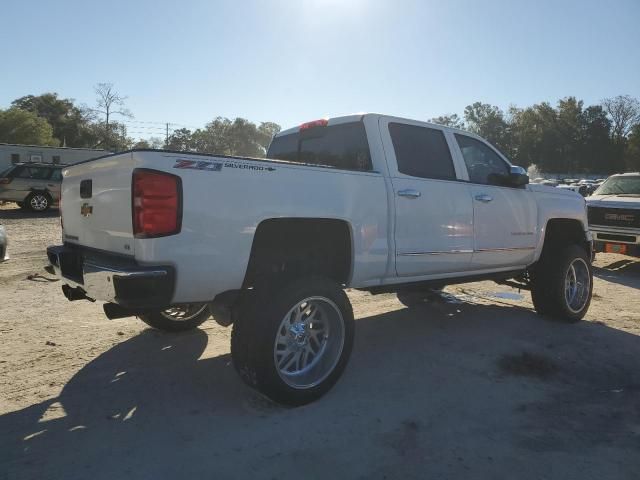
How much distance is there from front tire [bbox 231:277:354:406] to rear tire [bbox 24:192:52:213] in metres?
17.6

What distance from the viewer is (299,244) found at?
3.60m

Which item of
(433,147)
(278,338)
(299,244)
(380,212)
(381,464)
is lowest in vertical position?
(381,464)

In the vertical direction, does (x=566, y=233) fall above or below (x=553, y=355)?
above

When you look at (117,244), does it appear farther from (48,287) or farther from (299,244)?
(48,287)

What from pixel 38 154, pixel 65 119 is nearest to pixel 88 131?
pixel 65 119

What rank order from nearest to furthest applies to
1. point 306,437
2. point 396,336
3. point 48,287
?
point 306,437, point 396,336, point 48,287

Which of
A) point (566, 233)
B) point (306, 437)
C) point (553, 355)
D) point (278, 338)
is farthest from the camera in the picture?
point (566, 233)

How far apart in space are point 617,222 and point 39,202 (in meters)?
18.2

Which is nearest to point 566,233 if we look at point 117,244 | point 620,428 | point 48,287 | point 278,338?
point 620,428

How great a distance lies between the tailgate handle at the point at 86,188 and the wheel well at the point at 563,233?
4.82m

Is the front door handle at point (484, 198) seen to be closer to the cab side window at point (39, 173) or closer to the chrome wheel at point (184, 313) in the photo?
the chrome wheel at point (184, 313)

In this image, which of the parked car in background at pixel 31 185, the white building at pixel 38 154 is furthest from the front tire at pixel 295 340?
the white building at pixel 38 154

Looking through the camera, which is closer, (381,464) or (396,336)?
(381,464)

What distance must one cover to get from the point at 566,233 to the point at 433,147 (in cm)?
249
